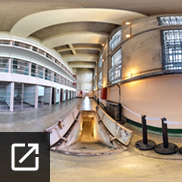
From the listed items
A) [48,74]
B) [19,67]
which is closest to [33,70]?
[19,67]

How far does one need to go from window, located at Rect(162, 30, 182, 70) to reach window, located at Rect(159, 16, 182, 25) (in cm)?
42

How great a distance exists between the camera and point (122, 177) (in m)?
1.61

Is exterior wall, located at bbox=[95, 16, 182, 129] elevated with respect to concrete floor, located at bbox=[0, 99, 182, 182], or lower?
elevated

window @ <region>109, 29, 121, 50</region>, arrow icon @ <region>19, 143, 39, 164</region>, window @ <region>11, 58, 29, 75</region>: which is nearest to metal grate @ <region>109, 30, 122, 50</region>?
window @ <region>109, 29, 121, 50</region>

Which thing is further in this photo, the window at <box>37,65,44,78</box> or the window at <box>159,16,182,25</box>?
the window at <box>37,65,44,78</box>

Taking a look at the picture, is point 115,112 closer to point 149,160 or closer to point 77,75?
point 149,160

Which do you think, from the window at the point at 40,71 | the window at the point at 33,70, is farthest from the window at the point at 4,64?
the window at the point at 40,71

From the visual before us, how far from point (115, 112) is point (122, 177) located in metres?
5.16

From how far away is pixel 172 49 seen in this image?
4.18 metres

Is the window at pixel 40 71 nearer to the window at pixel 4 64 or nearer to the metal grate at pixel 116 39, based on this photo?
the window at pixel 4 64

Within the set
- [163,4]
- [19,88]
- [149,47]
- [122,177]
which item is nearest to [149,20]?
[163,4]

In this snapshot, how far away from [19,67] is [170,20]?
1085 cm

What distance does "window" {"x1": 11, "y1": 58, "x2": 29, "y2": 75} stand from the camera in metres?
7.93

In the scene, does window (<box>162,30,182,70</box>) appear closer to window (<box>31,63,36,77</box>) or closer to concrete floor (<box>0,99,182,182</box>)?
concrete floor (<box>0,99,182,182</box>)
